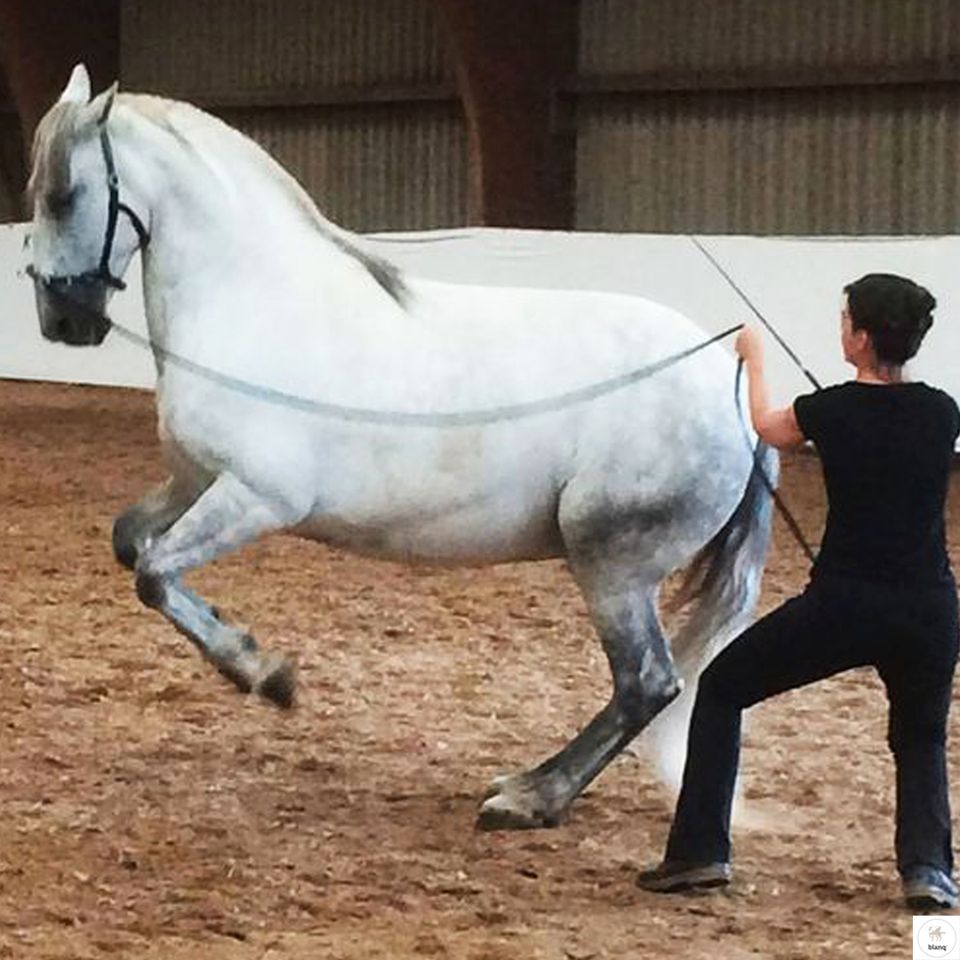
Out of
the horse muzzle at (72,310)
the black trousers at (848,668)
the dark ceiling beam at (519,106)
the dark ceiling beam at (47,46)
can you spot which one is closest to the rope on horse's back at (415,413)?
the horse muzzle at (72,310)

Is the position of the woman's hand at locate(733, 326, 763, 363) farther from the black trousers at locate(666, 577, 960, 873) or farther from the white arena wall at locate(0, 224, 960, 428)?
the white arena wall at locate(0, 224, 960, 428)

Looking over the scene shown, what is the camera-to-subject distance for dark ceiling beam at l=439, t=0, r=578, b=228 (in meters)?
17.6

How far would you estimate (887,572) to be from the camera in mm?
4176

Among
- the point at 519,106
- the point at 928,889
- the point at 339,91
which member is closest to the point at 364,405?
the point at 928,889

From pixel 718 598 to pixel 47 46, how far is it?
17.7 metres

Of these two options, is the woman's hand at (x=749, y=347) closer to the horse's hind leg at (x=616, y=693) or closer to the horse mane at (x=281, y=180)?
the horse's hind leg at (x=616, y=693)

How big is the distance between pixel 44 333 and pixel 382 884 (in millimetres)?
1641

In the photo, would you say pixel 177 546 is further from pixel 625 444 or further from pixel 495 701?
pixel 495 701

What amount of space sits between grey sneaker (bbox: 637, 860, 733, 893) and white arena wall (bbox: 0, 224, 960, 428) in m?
6.72

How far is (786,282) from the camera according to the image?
12.6m

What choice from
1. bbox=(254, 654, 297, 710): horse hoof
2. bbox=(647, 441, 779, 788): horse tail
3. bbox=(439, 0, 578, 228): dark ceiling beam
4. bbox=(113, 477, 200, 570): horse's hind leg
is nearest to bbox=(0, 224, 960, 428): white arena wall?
bbox=(439, 0, 578, 228): dark ceiling beam

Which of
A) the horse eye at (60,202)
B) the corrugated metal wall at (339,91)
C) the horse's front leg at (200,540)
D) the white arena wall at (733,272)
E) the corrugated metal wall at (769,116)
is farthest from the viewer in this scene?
the corrugated metal wall at (339,91)

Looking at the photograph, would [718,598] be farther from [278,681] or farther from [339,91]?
[339,91]

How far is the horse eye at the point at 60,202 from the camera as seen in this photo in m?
4.89
